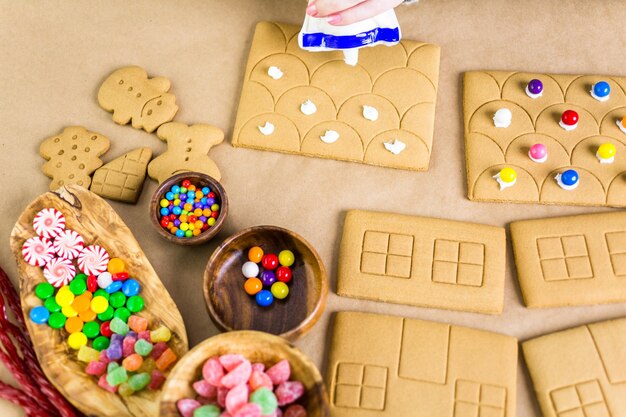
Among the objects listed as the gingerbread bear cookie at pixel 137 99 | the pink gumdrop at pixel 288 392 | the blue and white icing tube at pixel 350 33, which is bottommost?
the pink gumdrop at pixel 288 392

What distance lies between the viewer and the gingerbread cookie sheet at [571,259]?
1017mm

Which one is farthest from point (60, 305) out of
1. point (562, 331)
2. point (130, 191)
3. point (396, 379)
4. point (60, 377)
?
point (562, 331)

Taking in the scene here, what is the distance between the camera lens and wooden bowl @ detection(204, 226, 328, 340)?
0.99 m

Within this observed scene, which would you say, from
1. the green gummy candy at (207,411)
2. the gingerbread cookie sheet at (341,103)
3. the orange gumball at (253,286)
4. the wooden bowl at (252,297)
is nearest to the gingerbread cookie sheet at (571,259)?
the gingerbread cookie sheet at (341,103)

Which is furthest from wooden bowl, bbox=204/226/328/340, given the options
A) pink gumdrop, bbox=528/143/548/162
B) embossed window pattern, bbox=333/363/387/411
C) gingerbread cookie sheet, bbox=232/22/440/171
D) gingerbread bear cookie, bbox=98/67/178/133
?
pink gumdrop, bbox=528/143/548/162

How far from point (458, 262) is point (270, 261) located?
35 cm

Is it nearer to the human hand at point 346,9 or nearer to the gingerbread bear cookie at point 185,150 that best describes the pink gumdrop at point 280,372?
the gingerbread bear cookie at point 185,150

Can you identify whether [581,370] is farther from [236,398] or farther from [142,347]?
[142,347]

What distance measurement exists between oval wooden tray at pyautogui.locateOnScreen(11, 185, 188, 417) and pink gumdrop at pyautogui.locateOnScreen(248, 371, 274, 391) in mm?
203

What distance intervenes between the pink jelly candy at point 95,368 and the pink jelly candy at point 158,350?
0.08 metres

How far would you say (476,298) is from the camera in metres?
1.02

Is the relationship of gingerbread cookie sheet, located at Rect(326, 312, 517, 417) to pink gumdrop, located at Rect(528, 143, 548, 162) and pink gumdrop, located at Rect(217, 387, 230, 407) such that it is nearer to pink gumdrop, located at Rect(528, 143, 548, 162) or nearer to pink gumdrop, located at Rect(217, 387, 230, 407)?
pink gumdrop, located at Rect(217, 387, 230, 407)

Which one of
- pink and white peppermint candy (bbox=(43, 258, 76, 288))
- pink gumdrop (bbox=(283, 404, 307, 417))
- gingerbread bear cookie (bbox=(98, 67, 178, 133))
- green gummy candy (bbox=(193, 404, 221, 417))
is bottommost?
green gummy candy (bbox=(193, 404, 221, 417))

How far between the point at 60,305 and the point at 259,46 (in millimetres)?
672
